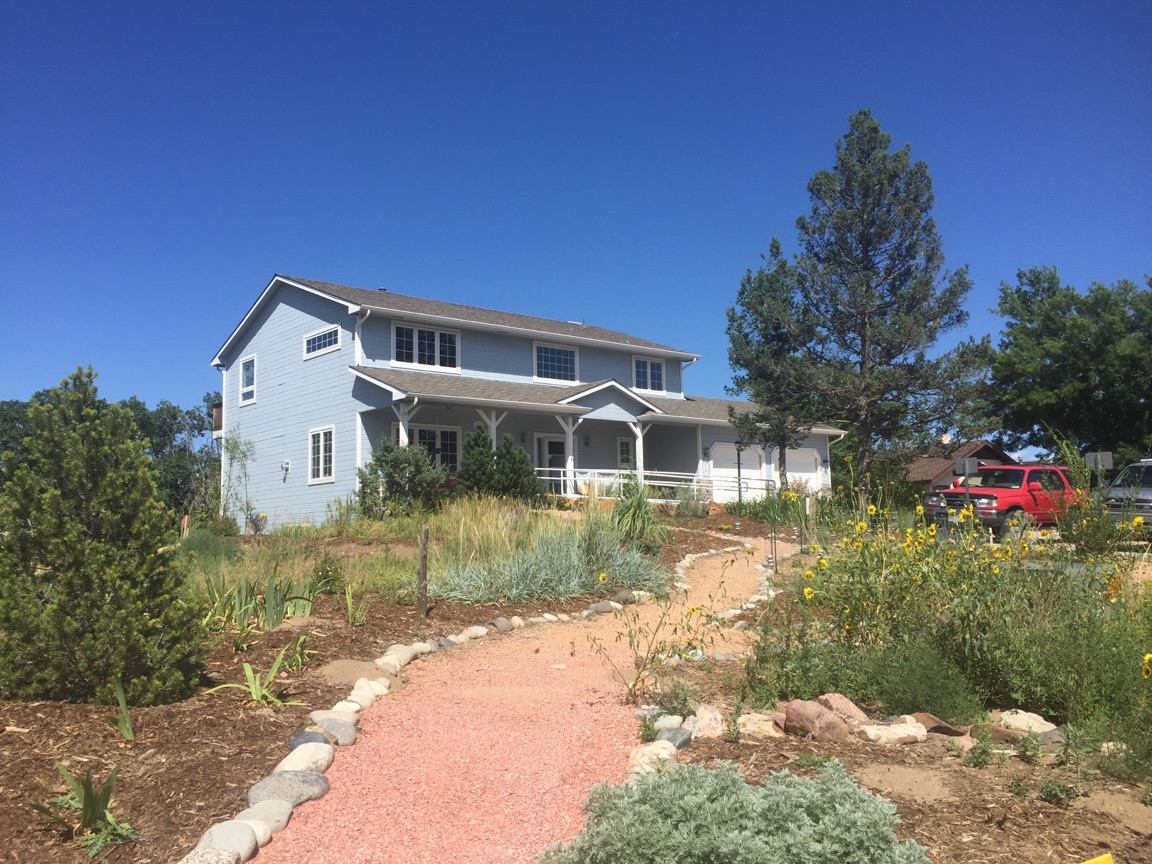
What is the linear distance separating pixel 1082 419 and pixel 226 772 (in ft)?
109

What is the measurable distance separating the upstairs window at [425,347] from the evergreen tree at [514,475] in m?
4.94

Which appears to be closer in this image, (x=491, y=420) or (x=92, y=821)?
(x=92, y=821)

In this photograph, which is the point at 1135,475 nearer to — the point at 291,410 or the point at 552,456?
the point at 552,456

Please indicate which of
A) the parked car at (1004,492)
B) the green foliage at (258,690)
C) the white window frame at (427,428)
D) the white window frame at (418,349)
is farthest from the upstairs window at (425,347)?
the green foliage at (258,690)

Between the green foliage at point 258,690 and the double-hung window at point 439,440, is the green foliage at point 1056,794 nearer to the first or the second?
the green foliage at point 258,690

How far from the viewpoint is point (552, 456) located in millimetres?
25453

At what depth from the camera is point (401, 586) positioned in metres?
8.85

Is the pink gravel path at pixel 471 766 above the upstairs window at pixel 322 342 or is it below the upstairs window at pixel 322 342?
below

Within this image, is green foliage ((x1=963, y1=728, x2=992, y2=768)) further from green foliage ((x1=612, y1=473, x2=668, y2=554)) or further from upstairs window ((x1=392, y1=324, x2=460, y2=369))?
upstairs window ((x1=392, y1=324, x2=460, y2=369))

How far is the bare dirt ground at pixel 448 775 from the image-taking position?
10.7 feet

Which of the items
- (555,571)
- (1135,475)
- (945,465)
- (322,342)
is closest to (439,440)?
(322,342)

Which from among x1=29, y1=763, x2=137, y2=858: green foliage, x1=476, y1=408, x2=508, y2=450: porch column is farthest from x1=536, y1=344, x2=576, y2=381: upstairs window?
x1=29, y1=763, x2=137, y2=858: green foliage

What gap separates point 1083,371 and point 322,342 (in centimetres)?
2587

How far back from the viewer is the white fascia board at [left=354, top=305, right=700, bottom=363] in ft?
72.4
